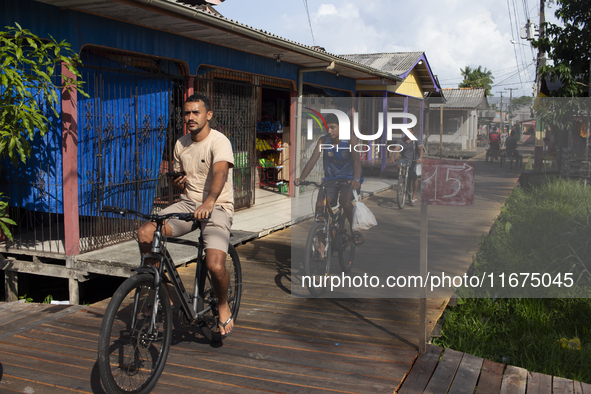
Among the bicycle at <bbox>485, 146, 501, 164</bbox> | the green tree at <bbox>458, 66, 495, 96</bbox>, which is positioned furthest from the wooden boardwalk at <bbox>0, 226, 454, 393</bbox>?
the green tree at <bbox>458, 66, 495, 96</bbox>

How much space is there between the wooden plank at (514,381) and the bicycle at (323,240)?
76.5 inches

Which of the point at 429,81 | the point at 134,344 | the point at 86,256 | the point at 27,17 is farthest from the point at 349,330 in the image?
the point at 429,81

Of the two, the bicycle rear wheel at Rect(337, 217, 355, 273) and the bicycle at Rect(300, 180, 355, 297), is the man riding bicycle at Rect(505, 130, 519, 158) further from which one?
the bicycle at Rect(300, 180, 355, 297)

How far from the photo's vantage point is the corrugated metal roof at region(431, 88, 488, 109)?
36.6 meters

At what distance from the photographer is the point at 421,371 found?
11.7 feet

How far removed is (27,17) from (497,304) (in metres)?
5.72

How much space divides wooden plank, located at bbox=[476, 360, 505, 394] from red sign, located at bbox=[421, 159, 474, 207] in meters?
1.15

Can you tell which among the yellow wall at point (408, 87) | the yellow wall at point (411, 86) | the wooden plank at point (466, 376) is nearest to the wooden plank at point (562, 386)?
the wooden plank at point (466, 376)

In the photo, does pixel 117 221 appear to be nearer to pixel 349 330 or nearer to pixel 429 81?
pixel 349 330

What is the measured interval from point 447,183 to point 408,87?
53.7 ft

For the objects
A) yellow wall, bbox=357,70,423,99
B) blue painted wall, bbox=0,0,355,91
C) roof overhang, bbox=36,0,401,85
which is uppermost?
yellow wall, bbox=357,70,423,99

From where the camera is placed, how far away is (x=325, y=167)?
219 inches

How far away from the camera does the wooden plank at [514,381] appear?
3367mm

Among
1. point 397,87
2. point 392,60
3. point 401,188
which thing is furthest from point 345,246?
point 392,60
